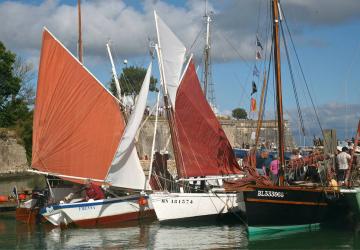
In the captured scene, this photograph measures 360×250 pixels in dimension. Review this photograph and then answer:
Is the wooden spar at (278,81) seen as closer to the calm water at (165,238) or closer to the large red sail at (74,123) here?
the calm water at (165,238)

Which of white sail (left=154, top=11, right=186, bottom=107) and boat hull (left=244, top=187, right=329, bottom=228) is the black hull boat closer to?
boat hull (left=244, top=187, right=329, bottom=228)

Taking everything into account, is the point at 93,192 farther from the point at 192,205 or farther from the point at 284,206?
the point at 284,206

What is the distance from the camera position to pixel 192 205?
26.0m

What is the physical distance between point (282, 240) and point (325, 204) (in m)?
2.49

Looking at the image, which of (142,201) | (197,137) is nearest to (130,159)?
(142,201)

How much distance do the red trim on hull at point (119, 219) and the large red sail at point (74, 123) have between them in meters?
1.92

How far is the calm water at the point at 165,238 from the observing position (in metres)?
21.2

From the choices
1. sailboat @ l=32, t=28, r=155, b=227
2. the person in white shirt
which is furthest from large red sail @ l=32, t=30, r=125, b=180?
the person in white shirt

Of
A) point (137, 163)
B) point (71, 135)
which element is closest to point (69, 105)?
point (71, 135)

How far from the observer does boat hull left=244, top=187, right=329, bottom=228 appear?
2234 centimetres

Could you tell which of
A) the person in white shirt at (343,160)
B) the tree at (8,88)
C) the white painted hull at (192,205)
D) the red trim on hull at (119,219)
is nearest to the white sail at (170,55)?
the white painted hull at (192,205)

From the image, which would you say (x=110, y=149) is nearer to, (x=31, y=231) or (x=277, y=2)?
(x=31, y=231)

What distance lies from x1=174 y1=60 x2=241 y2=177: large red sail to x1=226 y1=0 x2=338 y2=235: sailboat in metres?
3.79

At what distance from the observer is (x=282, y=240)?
22.0 meters
